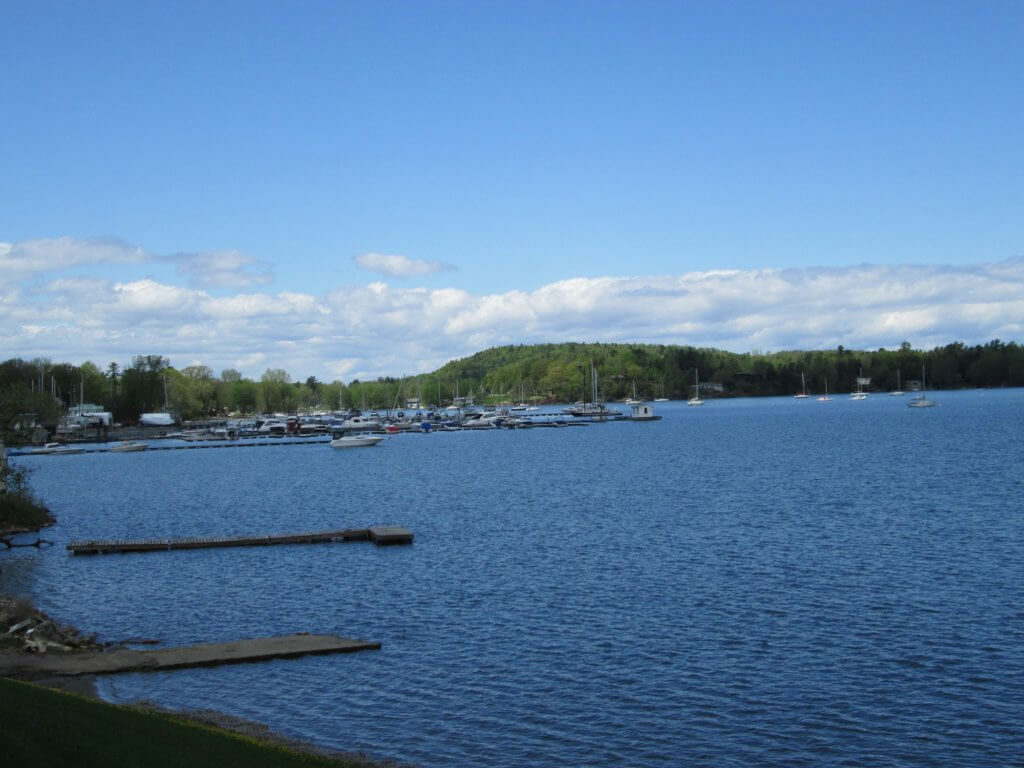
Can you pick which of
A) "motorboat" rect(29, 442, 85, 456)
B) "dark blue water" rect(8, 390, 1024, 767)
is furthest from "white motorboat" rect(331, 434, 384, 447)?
"dark blue water" rect(8, 390, 1024, 767)

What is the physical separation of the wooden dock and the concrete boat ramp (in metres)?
18.9

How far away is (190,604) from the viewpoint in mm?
33938

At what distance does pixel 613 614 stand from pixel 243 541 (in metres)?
23.3

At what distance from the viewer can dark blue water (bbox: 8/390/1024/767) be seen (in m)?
20.6

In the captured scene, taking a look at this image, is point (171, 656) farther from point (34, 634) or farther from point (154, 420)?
point (154, 420)

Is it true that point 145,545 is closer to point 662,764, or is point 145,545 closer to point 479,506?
point 479,506

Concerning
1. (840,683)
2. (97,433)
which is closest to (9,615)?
(840,683)

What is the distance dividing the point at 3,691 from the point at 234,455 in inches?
4550

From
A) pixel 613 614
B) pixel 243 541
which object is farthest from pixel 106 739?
pixel 243 541

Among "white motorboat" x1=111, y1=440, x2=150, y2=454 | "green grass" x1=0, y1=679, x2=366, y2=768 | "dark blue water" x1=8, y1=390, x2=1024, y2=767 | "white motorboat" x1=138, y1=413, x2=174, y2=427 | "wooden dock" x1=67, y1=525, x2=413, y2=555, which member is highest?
"white motorboat" x1=138, y1=413, x2=174, y2=427

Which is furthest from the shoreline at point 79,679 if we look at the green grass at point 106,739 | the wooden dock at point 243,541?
the wooden dock at point 243,541

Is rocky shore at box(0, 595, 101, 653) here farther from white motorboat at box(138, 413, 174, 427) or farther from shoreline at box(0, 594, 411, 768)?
white motorboat at box(138, 413, 174, 427)

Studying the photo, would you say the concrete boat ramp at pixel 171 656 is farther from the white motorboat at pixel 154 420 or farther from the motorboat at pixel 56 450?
the white motorboat at pixel 154 420

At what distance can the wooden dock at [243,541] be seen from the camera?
4584cm
